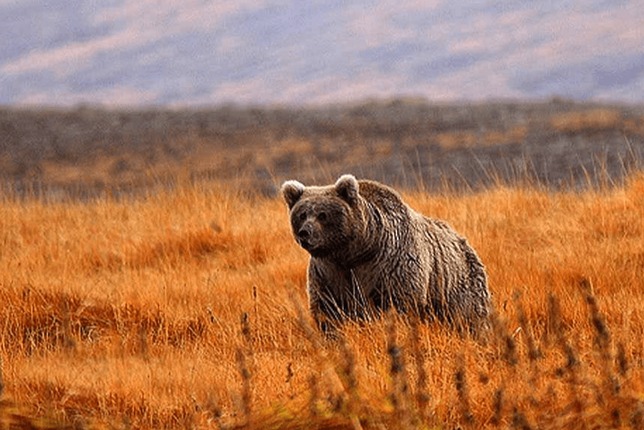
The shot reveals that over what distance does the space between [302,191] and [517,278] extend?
190cm

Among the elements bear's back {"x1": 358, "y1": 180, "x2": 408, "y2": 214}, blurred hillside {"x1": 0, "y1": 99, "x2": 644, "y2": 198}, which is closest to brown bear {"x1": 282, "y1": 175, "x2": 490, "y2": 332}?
bear's back {"x1": 358, "y1": 180, "x2": 408, "y2": 214}

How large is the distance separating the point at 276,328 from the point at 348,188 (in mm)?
1123

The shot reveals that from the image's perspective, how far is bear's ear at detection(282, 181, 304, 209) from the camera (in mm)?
5406

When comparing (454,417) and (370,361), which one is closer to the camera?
(454,417)

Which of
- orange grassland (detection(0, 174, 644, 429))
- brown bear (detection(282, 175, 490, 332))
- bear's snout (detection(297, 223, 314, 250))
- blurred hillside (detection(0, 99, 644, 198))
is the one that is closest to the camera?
orange grassland (detection(0, 174, 644, 429))

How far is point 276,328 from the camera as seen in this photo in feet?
18.7

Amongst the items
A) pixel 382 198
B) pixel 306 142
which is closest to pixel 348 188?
pixel 382 198

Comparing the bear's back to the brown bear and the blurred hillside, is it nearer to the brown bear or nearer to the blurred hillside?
the brown bear

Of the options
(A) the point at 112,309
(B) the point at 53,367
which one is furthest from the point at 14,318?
(B) the point at 53,367

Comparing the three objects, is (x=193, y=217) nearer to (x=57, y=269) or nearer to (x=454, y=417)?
(x=57, y=269)

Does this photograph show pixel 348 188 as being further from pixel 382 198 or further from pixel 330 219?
pixel 382 198

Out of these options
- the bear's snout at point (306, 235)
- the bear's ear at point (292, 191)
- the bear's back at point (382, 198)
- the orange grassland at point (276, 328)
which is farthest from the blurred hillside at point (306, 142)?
the bear's snout at point (306, 235)

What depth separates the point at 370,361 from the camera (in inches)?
171

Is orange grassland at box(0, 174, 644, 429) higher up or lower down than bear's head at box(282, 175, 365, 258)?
lower down
